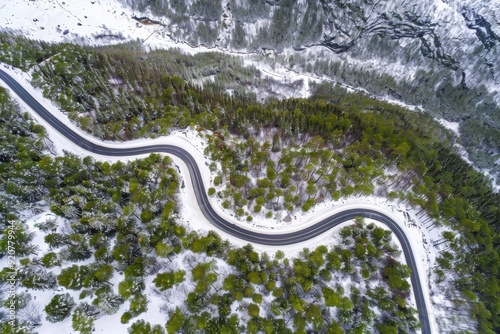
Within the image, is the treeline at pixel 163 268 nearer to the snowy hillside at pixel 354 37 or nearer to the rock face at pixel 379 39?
the snowy hillside at pixel 354 37

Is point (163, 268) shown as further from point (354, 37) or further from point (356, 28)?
point (356, 28)

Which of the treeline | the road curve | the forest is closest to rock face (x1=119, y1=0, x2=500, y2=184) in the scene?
the forest

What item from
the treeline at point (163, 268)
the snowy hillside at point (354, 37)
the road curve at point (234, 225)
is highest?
the snowy hillside at point (354, 37)

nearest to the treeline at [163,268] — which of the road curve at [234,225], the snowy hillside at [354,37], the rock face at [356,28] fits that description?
the road curve at [234,225]

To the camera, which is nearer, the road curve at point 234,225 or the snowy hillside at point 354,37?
the road curve at point 234,225

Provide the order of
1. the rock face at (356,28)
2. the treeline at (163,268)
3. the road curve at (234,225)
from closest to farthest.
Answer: the treeline at (163,268)
the road curve at (234,225)
the rock face at (356,28)

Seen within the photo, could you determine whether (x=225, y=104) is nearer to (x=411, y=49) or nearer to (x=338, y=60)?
(x=338, y=60)

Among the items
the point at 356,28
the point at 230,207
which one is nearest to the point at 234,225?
the point at 230,207
